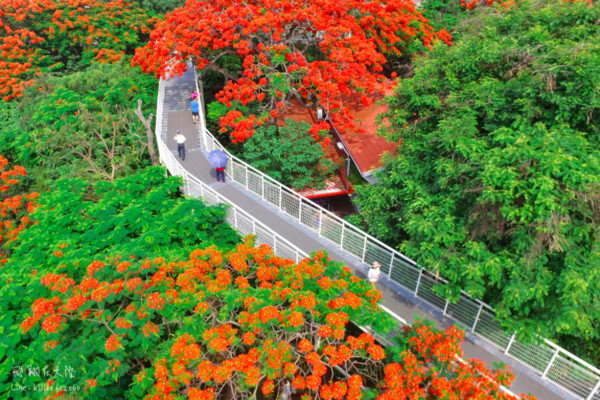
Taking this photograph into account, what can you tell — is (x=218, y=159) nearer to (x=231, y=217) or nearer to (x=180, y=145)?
(x=180, y=145)

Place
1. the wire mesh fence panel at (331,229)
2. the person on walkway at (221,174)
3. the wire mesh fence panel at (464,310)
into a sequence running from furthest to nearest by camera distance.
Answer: the person on walkway at (221,174) → the wire mesh fence panel at (331,229) → the wire mesh fence panel at (464,310)

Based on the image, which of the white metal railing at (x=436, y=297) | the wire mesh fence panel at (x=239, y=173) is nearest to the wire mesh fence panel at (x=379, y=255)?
the white metal railing at (x=436, y=297)

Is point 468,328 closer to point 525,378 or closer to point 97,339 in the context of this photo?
point 525,378

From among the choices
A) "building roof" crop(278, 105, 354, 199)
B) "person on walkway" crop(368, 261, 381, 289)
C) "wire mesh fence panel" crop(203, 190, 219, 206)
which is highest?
"person on walkway" crop(368, 261, 381, 289)

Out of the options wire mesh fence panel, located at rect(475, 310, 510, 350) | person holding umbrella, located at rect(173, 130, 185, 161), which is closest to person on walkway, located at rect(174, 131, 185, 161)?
person holding umbrella, located at rect(173, 130, 185, 161)

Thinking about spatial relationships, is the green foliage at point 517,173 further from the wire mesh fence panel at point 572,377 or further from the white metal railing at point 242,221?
the white metal railing at point 242,221

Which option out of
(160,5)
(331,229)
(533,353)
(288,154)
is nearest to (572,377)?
(533,353)

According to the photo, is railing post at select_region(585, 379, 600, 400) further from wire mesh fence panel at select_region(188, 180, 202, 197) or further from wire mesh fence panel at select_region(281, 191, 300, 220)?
wire mesh fence panel at select_region(188, 180, 202, 197)

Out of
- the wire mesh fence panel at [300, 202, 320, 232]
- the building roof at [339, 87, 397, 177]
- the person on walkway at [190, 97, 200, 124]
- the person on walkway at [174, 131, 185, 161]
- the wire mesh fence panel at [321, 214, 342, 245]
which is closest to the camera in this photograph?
the wire mesh fence panel at [321, 214, 342, 245]
